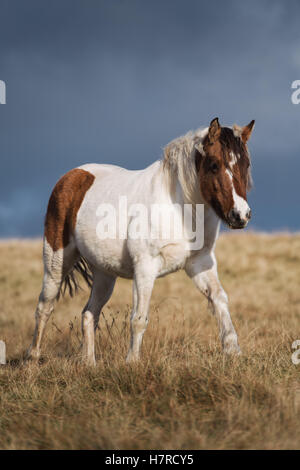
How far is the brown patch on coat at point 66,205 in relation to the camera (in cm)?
568

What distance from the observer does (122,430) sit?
2799mm

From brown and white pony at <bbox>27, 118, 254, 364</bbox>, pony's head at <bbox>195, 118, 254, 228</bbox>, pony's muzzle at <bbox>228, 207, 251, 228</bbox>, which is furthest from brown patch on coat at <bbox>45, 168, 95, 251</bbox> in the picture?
pony's muzzle at <bbox>228, 207, 251, 228</bbox>

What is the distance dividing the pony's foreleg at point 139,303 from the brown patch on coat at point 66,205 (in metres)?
1.65

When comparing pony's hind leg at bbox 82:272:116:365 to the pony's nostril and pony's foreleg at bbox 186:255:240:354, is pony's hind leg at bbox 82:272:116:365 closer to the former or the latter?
pony's foreleg at bbox 186:255:240:354

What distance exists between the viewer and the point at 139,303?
430 cm

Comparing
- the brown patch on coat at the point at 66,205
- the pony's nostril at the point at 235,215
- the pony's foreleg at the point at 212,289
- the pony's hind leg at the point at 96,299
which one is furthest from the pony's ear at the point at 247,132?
the pony's hind leg at the point at 96,299

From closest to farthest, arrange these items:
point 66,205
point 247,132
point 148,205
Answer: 1. point 247,132
2. point 148,205
3. point 66,205

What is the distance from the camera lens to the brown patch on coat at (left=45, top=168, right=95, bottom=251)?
18.6ft

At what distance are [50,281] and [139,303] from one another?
2.13m

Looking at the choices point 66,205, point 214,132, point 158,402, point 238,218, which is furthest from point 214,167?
point 66,205

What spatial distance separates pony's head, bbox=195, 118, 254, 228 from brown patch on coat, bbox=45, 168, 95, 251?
2043 millimetres

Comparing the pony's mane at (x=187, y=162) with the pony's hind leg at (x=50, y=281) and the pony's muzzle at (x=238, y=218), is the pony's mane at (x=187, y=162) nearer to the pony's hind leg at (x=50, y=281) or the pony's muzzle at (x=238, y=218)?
the pony's muzzle at (x=238, y=218)

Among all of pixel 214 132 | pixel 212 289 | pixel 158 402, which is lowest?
pixel 158 402

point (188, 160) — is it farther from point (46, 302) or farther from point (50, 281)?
point (46, 302)
